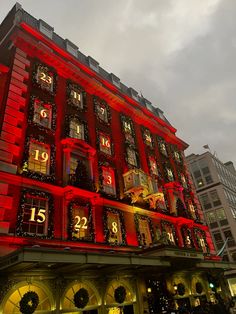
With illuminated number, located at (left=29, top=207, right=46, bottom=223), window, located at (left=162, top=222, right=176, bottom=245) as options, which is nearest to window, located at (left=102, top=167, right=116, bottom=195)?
illuminated number, located at (left=29, top=207, right=46, bottom=223)

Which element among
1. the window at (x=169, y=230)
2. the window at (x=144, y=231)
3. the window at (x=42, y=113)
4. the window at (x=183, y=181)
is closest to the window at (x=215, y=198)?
the window at (x=183, y=181)

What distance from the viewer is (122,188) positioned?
72.9 feet

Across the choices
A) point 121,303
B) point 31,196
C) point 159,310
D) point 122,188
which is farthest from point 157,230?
point 31,196

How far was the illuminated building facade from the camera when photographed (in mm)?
13383

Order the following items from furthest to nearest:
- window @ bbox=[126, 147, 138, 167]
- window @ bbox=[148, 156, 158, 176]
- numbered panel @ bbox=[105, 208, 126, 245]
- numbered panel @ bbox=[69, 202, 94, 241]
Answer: window @ bbox=[148, 156, 158, 176] → window @ bbox=[126, 147, 138, 167] → numbered panel @ bbox=[105, 208, 126, 245] → numbered panel @ bbox=[69, 202, 94, 241]

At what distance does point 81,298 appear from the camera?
14484 mm

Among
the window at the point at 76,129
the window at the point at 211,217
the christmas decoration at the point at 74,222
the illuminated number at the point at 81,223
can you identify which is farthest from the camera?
the window at the point at 211,217

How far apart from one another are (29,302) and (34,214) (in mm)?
4378

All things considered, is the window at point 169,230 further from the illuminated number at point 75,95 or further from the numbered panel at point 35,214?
the illuminated number at point 75,95

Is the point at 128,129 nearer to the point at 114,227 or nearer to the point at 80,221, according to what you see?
the point at 114,227

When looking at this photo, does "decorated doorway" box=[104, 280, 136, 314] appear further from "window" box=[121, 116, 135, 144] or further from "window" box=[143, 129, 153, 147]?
"window" box=[143, 129, 153, 147]

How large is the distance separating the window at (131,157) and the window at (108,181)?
10.5 ft

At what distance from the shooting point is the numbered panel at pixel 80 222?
54.1 feet

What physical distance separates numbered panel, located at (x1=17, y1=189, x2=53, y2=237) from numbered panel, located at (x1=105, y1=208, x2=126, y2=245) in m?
4.66
